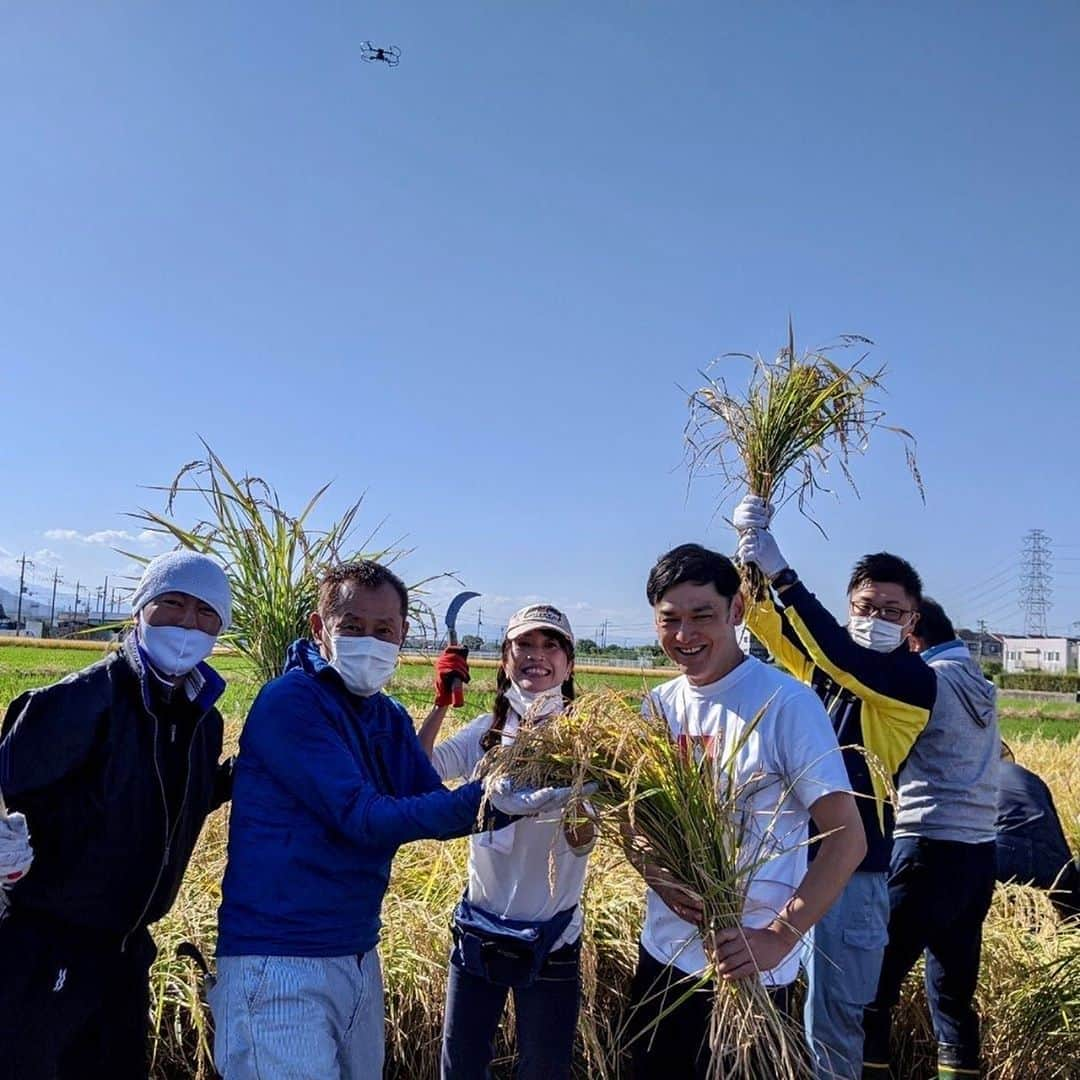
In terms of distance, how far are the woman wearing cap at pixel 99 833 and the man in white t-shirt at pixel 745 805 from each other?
3.90 ft

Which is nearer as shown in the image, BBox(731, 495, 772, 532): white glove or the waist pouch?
the waist pouch

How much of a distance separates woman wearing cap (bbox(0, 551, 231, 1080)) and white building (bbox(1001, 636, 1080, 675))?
95.4m

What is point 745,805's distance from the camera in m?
2.40

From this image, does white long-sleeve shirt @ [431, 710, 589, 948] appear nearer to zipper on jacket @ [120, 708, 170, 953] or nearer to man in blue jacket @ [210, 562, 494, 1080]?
man in blue jacket @ [210, 562, 494, 1080]

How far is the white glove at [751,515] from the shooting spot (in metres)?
3.27

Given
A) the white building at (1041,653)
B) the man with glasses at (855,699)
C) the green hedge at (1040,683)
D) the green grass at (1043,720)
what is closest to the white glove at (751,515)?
the man with glasses at (855,699)

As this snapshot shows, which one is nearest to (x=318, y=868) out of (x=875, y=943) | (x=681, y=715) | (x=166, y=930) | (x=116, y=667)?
(x=116, y=667)

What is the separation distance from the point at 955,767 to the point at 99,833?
311 centimetres

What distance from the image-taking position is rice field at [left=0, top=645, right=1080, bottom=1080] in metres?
3.41

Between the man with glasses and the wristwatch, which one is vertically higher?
the wristwatch

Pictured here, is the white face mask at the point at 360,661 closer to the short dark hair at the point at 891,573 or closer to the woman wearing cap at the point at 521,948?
the woman wearing cap at the point at 521,948

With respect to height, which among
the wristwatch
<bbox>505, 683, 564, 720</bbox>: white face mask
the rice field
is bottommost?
the rice field

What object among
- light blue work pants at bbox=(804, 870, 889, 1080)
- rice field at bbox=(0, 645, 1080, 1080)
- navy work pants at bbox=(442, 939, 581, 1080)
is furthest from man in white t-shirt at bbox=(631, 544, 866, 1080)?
light blue work pants at bbox=(804, 870, 889, 1080)

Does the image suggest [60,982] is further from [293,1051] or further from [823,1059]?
[823,1059]
